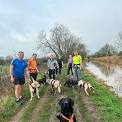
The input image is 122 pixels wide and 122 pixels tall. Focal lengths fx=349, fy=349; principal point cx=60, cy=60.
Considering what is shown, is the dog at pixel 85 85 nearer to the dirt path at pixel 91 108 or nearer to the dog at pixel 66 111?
the dirt path at pixel 91 108

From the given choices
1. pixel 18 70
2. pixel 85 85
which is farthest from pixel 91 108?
pixel 85 85

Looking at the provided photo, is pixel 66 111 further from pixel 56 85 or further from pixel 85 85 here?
pixel 85 85

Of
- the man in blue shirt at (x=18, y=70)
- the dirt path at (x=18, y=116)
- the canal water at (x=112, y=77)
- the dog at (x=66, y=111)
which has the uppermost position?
the man in blue shirt at (x=18, y=70)

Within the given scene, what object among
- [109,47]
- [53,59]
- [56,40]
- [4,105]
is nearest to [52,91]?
[53,59]

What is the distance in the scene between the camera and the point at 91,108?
12328mm

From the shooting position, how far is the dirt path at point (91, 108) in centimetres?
1074

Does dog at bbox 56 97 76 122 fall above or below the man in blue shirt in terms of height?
below

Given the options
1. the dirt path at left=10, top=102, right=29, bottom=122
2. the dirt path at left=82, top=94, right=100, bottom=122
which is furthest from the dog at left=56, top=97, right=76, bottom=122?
the dirt path at left=10, top=102, right=29, bottom=122

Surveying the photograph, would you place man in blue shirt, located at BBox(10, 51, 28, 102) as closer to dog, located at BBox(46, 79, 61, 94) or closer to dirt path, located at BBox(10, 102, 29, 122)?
dirt path, located at BBox(10, 102, 29, 122)

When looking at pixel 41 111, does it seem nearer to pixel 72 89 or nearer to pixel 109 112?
pixel 109 112

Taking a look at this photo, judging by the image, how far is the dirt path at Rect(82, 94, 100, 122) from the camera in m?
10.7

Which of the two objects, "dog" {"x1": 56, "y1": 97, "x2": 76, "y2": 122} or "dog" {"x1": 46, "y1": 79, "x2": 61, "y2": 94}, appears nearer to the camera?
"dog" {"x1": 56, "y1": 97, "x2": 76, "y2": 122}

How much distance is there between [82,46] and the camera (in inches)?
3784

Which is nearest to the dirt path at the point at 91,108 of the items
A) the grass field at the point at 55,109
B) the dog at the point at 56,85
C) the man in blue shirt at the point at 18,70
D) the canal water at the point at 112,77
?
the grass field at the point at 55,109
